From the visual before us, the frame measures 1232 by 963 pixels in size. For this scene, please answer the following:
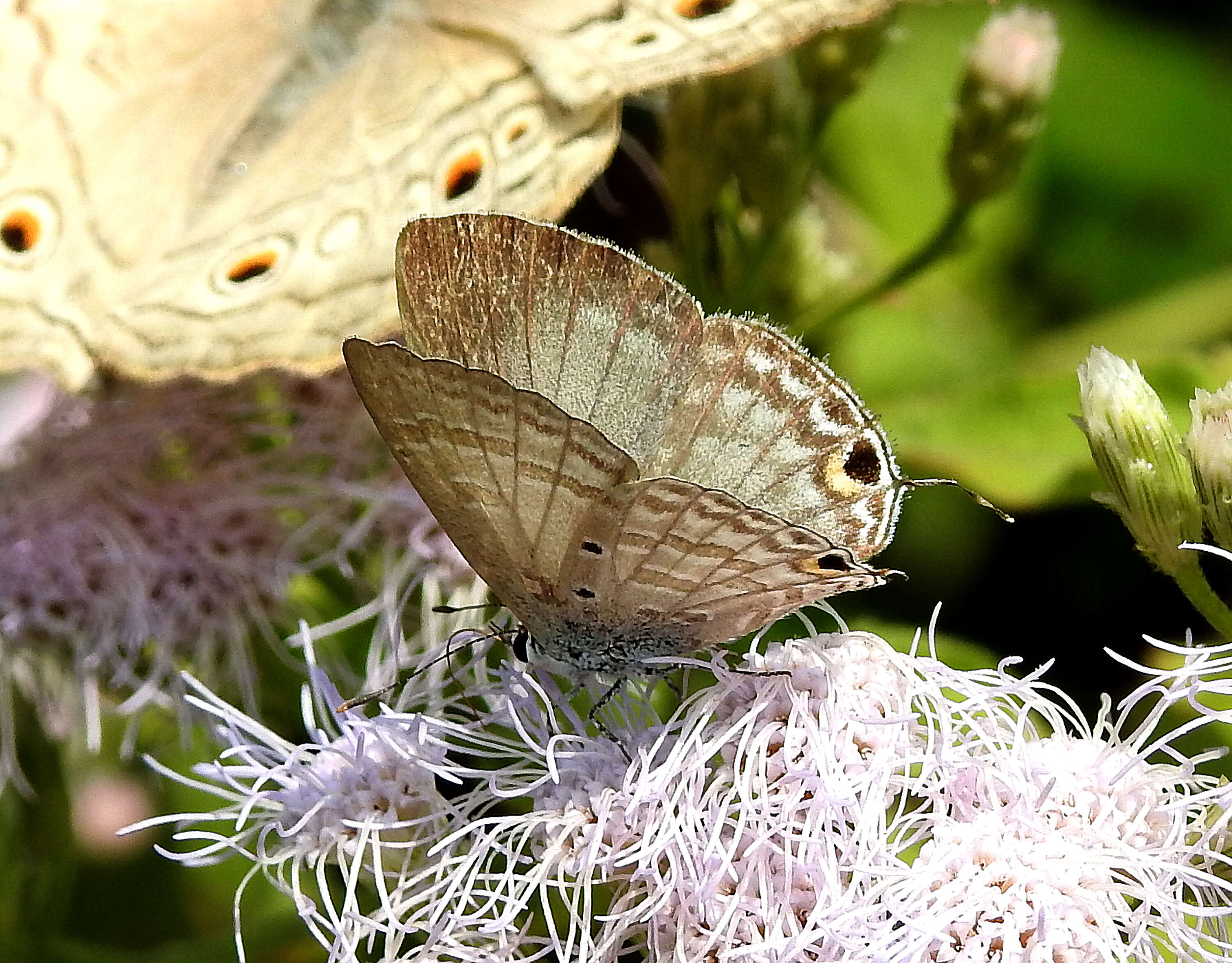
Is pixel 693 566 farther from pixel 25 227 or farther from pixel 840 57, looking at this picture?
pixel 840 57

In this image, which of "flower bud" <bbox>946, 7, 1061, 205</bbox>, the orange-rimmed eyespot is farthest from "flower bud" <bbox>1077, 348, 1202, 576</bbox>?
the orange-rimmed eyespot

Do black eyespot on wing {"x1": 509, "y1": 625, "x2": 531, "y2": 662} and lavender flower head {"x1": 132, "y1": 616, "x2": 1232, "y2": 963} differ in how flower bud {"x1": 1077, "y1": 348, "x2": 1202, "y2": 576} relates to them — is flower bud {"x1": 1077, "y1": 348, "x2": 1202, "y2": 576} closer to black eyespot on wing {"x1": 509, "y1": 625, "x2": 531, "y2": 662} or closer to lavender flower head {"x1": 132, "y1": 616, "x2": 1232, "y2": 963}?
lavender flower head {"x1": 132, "y1": 616, "x2": 1232, "y2": 963}

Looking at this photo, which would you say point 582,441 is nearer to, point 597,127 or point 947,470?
point 597,127

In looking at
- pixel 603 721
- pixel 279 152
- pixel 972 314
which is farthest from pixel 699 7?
pixel 972 314

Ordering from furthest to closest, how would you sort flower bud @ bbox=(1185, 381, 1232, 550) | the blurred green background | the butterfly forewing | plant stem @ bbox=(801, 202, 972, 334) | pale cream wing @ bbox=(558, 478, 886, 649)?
plant stem @ bbox=(801, 202, 972, 334) < the blurred green background < flower bud @ bbox=(1185, 381, 1232, 550) < the butterfly forewing < pale cream wing @ bbox=(558, 478, 886, 649)

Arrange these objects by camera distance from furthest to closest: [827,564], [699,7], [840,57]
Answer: [840,57] < [699,7] < [827,564]

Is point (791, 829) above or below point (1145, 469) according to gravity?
below
